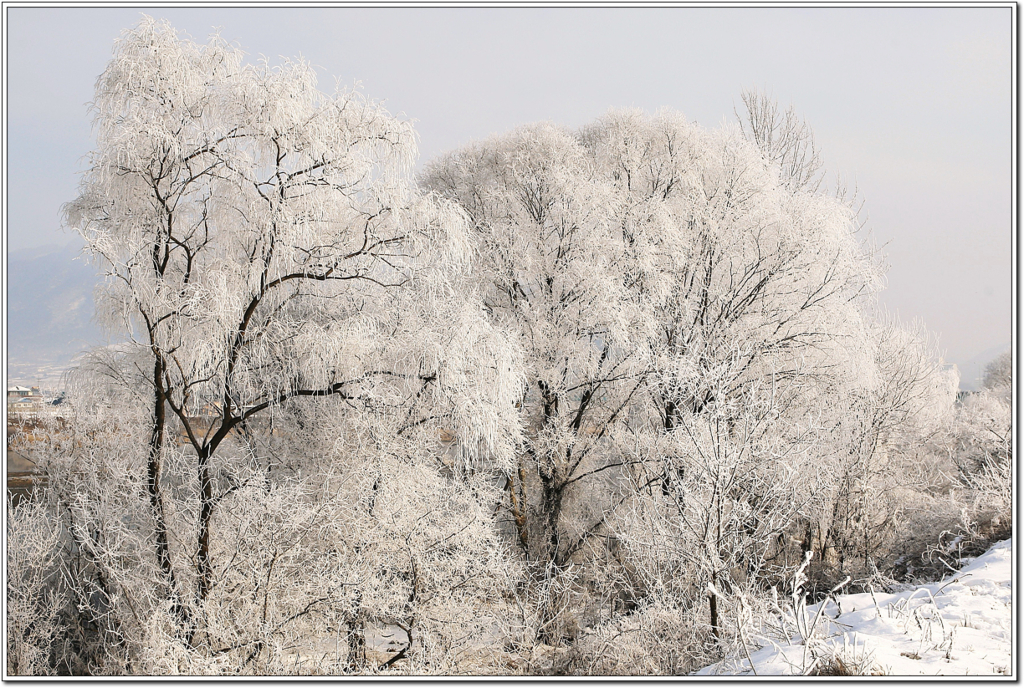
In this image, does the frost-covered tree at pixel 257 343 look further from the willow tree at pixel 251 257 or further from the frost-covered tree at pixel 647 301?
the frost-covered tree at pixel 647 301

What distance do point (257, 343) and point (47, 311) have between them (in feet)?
6.69

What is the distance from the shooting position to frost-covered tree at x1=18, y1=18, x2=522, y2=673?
20.2 feet

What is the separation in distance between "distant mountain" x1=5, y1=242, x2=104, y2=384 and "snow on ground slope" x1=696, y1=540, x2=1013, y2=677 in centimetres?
646

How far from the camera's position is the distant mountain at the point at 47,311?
5559 millimetres

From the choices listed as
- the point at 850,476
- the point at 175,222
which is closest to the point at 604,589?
the point at 850,476

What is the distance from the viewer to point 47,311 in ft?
20.9

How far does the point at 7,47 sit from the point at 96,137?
1073mm

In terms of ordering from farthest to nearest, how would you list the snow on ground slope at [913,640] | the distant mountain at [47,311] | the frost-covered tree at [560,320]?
the frost-covered tree at [560,320] < the distant mountain at [47,311] < the snow on ground slope at [913,640]

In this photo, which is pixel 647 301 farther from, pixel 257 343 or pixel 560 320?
pixel 257 343

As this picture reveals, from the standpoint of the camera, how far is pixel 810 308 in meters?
10.7

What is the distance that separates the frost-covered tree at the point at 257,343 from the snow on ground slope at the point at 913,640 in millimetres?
3888

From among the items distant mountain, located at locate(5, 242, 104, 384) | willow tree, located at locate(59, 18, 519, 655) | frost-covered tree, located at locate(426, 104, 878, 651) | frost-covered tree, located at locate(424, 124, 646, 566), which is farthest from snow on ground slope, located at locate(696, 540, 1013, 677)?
distant mountain, located at locate(5, 242, 104, 384)

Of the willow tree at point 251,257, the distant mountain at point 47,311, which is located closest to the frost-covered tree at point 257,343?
the willow tree at point 251,257

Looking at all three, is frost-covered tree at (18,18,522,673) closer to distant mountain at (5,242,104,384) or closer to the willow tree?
the willow tree
